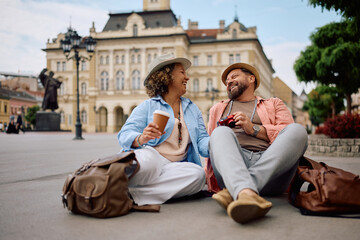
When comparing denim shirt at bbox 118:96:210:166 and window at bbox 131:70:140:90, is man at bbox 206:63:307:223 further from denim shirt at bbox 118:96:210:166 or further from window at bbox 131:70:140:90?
window at bbox 131:70:140:90

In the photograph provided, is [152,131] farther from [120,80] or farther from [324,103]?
[120,80]

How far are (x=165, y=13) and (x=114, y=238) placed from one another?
5592cm

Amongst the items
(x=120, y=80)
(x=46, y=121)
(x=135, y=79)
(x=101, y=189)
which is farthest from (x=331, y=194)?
(x=120, y=80)

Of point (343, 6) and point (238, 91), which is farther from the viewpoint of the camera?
point (343, 6)

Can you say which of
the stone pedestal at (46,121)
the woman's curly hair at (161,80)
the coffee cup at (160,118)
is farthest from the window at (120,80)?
the coffee cup at (160,118)

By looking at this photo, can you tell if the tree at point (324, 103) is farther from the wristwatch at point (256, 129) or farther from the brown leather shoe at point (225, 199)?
the brown leather shoe at point (225, 199)

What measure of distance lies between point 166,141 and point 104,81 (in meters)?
54.0

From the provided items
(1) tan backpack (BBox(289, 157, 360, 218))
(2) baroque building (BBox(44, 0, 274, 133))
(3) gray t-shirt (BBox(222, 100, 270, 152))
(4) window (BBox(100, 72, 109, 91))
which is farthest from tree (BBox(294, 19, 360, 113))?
(4) window (BBox(100, 72, 109, 91))

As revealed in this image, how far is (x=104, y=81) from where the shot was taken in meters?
55.7

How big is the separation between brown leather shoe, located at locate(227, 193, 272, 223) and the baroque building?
5115 cm

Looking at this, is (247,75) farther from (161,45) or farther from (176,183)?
(161,45)

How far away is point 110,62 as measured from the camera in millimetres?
55031

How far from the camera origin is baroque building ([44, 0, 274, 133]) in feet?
177

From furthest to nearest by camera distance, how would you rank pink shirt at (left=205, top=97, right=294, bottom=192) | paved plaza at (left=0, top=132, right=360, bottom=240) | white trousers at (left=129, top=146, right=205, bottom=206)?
pink shirt at (left=205, top=97, right=294, bottom=192), white trousers at (left=129, top=146, right=205, bottom=206), paved plaza at (left=0, top=132, right=360, bottom=240)
